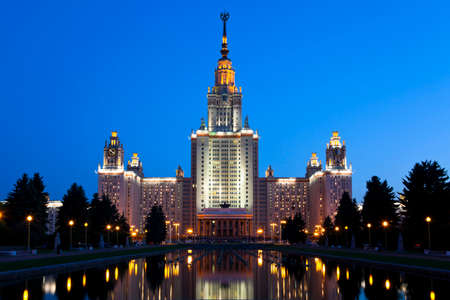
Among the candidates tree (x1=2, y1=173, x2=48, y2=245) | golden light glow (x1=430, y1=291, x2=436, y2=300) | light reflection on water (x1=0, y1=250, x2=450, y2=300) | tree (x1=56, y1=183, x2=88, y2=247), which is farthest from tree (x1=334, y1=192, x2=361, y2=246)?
golden light glow (x1=430, y1=291, x2=436, y2=300)

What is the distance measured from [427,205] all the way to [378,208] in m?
18.7

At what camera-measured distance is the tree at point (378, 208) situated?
83.2 metres

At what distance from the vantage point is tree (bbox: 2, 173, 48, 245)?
7819 cm

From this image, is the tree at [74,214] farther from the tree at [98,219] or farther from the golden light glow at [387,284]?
the golden light glow at [387,284]

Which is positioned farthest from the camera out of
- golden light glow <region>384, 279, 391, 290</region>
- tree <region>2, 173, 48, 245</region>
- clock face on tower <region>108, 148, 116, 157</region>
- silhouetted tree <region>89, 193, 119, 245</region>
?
clock face on tower <region>108, 148, 116, 157</region>

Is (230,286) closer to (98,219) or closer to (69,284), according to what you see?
(69,284)

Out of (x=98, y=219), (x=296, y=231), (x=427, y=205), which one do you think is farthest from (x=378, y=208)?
(x=98, y=219)

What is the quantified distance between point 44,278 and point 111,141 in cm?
16364

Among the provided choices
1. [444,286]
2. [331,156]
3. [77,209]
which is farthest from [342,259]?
[331,156]

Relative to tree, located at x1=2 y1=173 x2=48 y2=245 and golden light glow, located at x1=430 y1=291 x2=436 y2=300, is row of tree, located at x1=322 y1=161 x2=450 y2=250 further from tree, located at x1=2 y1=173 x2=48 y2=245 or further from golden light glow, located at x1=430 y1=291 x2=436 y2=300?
tree, located at x1=2 y1=173 x2=48 y2=245

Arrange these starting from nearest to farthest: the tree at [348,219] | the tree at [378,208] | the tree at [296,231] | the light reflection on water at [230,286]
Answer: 1. the light reflection on water at [230,286]
2. the tree at [378,208]
3. the tree at [348,219]
4. the tree at [296,231]

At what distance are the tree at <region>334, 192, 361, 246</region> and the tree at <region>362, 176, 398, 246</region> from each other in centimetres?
815

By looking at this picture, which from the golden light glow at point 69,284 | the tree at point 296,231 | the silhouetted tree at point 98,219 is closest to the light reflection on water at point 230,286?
the golden light glow at point 69,284

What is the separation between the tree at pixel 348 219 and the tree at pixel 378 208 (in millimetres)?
8148
